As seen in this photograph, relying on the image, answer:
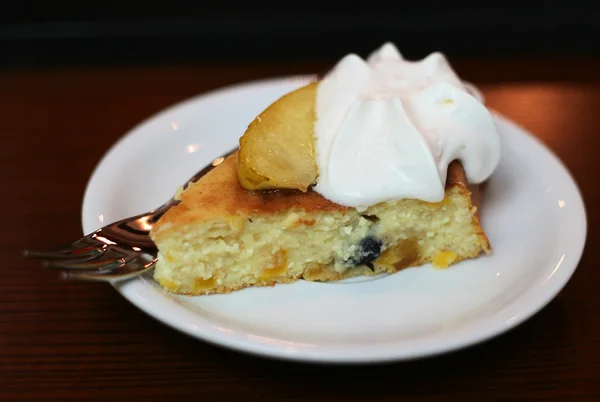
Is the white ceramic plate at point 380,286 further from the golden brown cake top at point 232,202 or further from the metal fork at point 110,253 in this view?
the golden brown cake top at point 232,202

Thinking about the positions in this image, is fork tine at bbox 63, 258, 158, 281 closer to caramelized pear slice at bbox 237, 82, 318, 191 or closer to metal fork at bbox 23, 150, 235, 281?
metal fork at bbox 23, 150, 235, 281

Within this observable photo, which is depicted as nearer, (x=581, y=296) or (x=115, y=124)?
(x=581, y=296)

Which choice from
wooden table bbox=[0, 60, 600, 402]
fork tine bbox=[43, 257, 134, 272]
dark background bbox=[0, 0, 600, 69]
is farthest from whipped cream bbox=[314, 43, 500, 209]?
dark background bbox=[0, 0, 600, 69]

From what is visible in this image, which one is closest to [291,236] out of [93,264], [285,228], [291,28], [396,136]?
[285,228]

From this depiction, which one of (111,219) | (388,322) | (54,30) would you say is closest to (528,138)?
(388,322)

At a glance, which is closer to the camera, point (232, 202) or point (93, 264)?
point (93, 264)

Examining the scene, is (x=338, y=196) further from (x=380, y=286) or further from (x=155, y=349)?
(x=155, y=349)

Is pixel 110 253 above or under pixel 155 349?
above

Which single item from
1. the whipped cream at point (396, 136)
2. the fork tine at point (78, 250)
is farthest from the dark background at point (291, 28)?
the fork tine at point (78, 250)

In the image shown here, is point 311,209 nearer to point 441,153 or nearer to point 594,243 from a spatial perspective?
point 441,153
